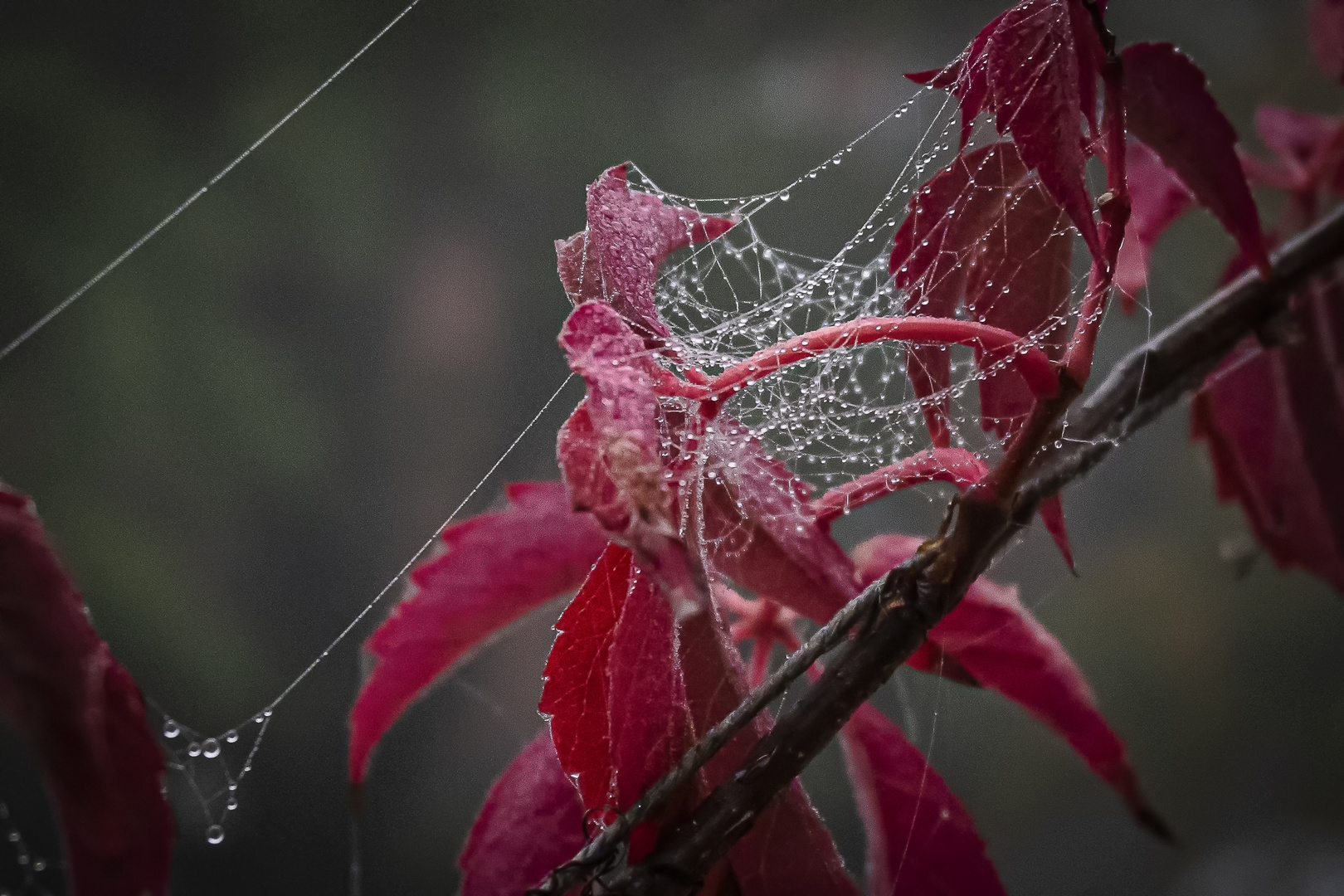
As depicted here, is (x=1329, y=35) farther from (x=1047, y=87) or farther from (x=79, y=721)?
(x=79, y=721)

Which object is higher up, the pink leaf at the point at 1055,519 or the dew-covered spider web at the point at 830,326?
the dew-covered spider web at the point at 830,326

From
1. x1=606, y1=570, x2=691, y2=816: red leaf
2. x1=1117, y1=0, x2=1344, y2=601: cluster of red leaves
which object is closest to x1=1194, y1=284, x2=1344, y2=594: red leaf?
x1=1117, y1=0, x2=1344, y2=601: cluster of red leaves

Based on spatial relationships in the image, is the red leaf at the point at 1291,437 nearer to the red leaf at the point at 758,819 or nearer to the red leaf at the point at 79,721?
the red leaf at the point at 758,819

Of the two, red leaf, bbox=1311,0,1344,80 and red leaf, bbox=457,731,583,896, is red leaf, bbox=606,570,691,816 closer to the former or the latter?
red leaf, bbox=457,731,583,896

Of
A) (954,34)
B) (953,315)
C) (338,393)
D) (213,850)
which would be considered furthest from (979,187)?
(213,850)

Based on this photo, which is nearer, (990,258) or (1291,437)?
(990,258)

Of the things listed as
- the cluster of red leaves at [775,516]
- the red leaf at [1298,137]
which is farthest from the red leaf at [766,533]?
the red leaf at [1298,137]

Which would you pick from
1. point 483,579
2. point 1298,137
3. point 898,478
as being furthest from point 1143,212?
point 483,579
